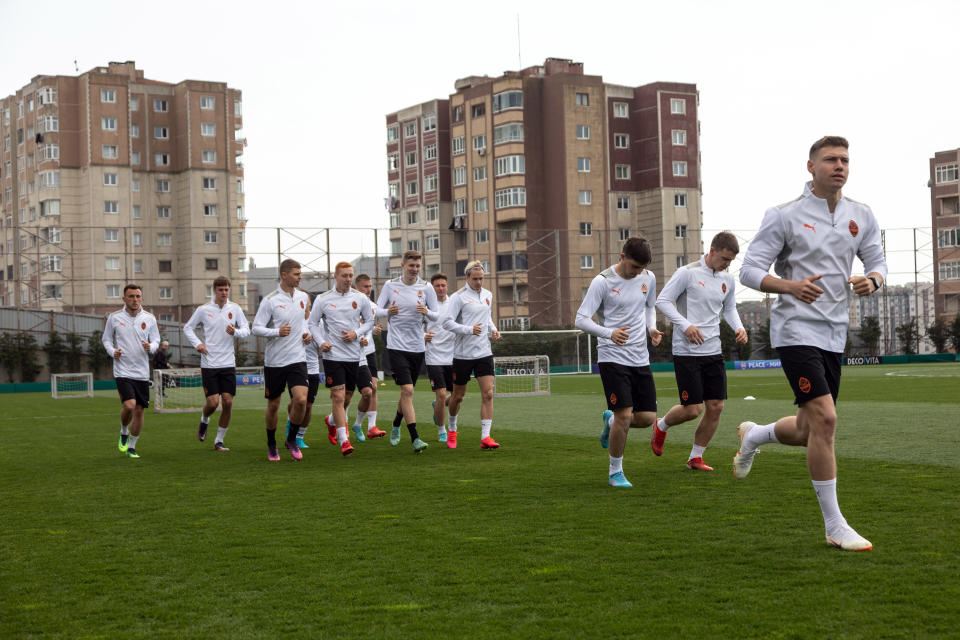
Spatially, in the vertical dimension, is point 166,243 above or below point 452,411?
above

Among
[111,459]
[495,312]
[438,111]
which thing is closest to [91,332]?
[495,312]

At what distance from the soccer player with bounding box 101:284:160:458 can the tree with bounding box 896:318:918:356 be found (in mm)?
52852

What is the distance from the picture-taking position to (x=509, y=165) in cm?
7619

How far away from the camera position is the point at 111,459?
13008mm

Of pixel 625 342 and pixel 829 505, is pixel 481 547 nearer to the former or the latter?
pixel 829 505

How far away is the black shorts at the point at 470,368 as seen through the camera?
13016mm

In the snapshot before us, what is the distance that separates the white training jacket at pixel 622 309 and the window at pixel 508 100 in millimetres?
68103

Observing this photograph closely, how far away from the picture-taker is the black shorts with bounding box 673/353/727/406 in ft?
32.0

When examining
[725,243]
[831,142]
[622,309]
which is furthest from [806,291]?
[725,243]

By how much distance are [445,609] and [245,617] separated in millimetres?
885

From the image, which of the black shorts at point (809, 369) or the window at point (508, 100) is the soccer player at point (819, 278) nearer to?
the black shorts at point (809, 369)

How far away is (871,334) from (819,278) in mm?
56170

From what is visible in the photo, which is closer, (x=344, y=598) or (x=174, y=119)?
(x=344, y=598)

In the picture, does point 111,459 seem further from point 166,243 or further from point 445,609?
point 166,243
